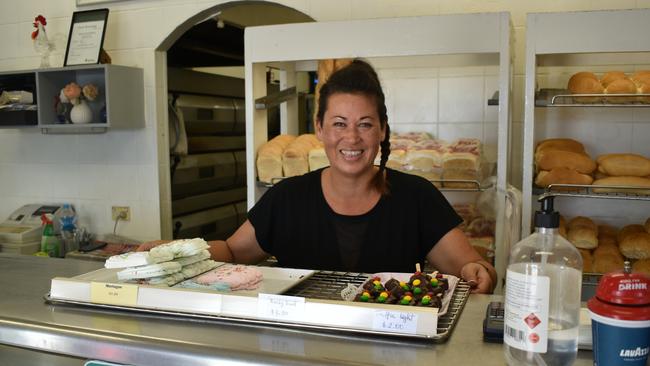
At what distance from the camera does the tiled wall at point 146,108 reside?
9.18 feet

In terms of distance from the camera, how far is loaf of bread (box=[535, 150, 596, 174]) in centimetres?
238

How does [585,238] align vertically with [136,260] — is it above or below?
below

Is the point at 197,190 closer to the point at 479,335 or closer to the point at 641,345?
the point at 479,335

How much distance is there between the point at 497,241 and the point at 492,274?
757 mm

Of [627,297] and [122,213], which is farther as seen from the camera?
[122,213]

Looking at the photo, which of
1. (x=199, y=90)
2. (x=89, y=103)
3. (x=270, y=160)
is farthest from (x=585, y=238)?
(x=199, y=90)

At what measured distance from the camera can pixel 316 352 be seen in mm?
1076

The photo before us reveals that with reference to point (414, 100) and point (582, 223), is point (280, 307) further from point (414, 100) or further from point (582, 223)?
point (414, 100)

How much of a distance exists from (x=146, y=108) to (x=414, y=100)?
156 centimetres

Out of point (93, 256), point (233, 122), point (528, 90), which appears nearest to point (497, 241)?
point (528, 90)

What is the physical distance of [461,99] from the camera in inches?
111

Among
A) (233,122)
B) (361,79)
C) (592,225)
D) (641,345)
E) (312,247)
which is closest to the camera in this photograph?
(641,345)

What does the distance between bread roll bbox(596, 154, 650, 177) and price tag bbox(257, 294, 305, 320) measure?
1.66 meters

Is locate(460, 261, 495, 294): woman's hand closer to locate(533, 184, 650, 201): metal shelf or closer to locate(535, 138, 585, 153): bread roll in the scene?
locate(533, 184, 650, 201): metal shelf
